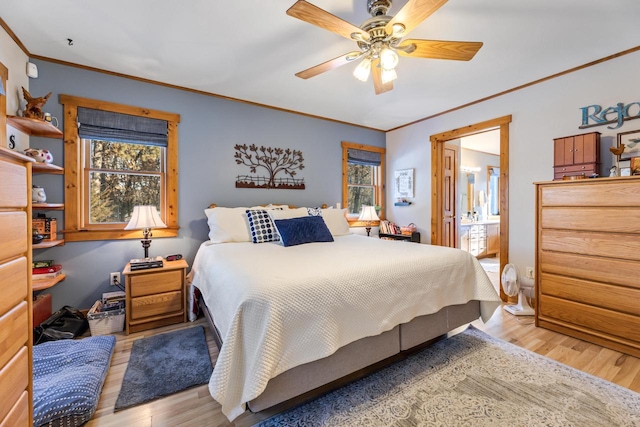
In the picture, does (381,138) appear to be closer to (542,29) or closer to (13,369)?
(542,29)

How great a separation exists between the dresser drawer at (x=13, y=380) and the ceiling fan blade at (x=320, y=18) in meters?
1.90

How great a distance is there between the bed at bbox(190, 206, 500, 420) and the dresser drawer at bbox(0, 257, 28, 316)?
2.49ft

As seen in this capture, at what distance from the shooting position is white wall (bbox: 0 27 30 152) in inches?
81.5

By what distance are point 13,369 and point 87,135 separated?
2564 millimetres

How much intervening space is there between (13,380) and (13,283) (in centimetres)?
33

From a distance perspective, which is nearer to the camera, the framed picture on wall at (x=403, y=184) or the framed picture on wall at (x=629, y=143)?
the framed picture on wall at (x=629, y=143)

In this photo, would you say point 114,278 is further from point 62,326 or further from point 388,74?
point 388,74

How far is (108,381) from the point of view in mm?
1789

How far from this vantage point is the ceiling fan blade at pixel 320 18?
147cm

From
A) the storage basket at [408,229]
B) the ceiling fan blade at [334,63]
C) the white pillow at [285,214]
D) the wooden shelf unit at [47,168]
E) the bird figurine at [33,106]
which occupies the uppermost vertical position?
the ceiling fan blade at [334,63]

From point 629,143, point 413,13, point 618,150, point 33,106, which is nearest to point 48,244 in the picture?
point 33,106

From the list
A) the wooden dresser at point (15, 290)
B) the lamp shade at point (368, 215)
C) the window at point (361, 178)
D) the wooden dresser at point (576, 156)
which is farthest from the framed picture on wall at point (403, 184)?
the wooden dresser at point (15, 290)

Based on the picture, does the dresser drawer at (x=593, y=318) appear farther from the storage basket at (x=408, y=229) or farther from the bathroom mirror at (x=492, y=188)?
the bathroom mirror at (x=492, y=188)

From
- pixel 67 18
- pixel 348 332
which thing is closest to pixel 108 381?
pixel 348 332
